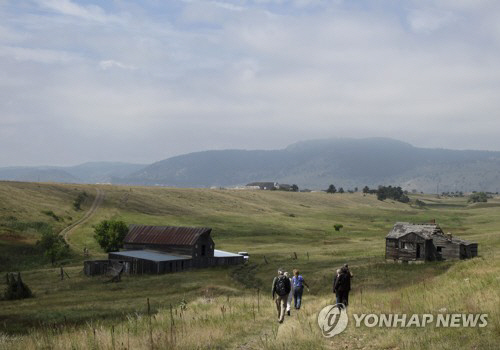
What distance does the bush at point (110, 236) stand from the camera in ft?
240

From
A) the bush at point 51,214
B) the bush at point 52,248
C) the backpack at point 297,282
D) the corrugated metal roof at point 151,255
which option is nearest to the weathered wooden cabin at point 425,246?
the corrugated metal roof at point 151,255

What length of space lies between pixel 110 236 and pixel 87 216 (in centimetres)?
3639

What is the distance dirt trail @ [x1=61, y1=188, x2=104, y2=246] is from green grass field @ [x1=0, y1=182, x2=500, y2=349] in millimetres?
1326

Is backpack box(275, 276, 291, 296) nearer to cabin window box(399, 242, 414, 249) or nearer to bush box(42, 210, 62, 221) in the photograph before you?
cabin window box(399, 242, 414, 249)

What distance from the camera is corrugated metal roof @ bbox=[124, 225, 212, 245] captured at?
225 feet

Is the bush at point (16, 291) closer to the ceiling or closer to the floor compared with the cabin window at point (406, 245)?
closer to the floor

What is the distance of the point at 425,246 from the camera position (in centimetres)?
6444

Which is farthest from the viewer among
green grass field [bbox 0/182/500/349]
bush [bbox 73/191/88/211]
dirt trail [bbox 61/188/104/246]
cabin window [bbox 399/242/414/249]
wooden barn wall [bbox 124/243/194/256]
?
bush [bbox 73/191/88/211]

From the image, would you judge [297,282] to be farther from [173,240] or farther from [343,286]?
[173,240]

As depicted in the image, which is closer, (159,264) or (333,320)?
(333,320)

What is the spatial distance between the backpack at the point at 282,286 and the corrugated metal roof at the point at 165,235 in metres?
48.6

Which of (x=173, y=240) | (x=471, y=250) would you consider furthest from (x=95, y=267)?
(x=471, y=250)

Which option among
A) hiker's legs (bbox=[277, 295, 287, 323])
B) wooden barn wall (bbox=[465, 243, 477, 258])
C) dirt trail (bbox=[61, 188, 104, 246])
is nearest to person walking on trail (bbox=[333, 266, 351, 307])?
hiker's legs (bbox=[277, 295, 287, 323])

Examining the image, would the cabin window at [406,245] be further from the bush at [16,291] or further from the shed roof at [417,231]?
the bush at [16,291]
